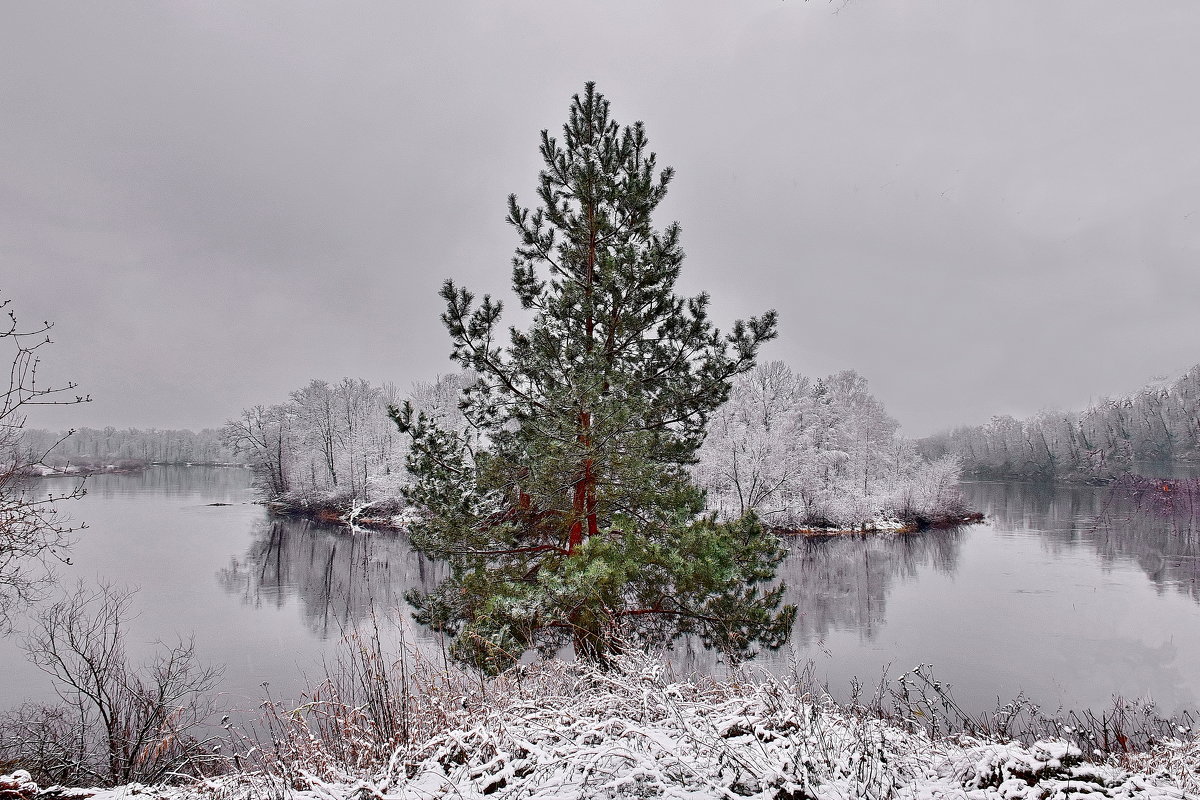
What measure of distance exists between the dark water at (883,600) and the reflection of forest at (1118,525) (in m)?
0.16

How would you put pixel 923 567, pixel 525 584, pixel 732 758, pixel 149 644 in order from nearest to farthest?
pixel 732 758, pixel 525 584, pixel 149 644, pixel 923 567

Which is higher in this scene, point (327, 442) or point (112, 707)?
point (327, 442)

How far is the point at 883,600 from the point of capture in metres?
19.7

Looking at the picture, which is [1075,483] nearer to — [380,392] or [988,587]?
[988,587]

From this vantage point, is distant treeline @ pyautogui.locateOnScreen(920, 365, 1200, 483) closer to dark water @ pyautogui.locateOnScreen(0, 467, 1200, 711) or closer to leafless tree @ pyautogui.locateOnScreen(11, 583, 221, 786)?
dark water @ pyautogui.locateOnScreen(0, 467, 1200, 711)

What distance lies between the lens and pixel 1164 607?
18.0 meters

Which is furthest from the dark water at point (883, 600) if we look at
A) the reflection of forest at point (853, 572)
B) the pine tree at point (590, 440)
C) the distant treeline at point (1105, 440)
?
the distant treeline at point (1105, 440)

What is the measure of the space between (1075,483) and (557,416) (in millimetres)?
73809

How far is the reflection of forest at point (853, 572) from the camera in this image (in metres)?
17.5

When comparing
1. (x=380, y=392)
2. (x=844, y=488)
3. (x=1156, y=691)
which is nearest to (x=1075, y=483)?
(x=844, y=488)

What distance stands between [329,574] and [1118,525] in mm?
39017

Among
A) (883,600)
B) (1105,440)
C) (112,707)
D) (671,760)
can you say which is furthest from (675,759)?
(1105,440)

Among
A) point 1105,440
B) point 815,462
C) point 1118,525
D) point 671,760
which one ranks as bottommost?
point 1118,525

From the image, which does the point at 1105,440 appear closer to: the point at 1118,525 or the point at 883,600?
the point at 1118,525
